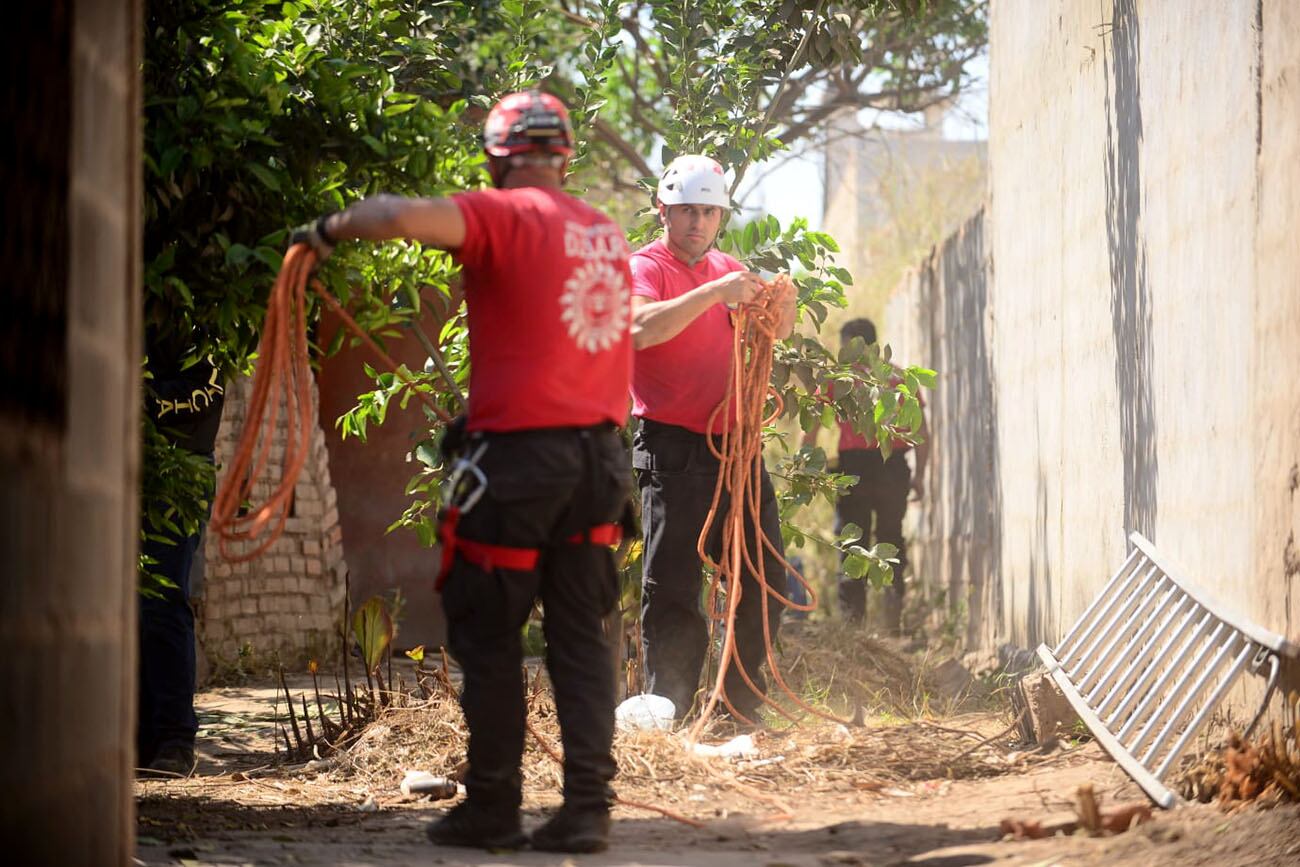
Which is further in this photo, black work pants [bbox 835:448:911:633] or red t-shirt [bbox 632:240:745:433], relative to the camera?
black work pants [bbox 835:448:911:633]

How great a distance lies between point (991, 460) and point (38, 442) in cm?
650

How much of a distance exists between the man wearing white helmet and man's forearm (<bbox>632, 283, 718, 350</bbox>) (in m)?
0.34

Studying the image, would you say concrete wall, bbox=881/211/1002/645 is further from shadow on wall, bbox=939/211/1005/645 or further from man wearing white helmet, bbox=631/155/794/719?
man wearing white helmet, bbox=631/155/794/719

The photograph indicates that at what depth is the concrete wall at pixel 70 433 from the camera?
2443 millimetres

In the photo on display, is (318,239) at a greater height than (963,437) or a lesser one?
greater

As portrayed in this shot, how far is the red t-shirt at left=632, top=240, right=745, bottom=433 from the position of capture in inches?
222

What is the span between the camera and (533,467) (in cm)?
376

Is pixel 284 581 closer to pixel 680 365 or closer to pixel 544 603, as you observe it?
pixel 680 365

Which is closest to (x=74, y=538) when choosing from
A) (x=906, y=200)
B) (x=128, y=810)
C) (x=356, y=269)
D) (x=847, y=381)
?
(x=128, y=810)

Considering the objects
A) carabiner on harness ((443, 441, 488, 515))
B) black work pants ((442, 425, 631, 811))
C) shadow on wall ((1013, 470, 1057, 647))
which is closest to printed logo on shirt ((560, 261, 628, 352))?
black work pants ((442, 425, 631, 811))

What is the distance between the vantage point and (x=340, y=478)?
916 cm

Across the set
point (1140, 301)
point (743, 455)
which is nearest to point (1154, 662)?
point (1140, 301)

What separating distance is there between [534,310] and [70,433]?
53.1 inches

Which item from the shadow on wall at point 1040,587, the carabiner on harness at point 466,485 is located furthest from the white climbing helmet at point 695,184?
the shadow on wall at point 1040,587
